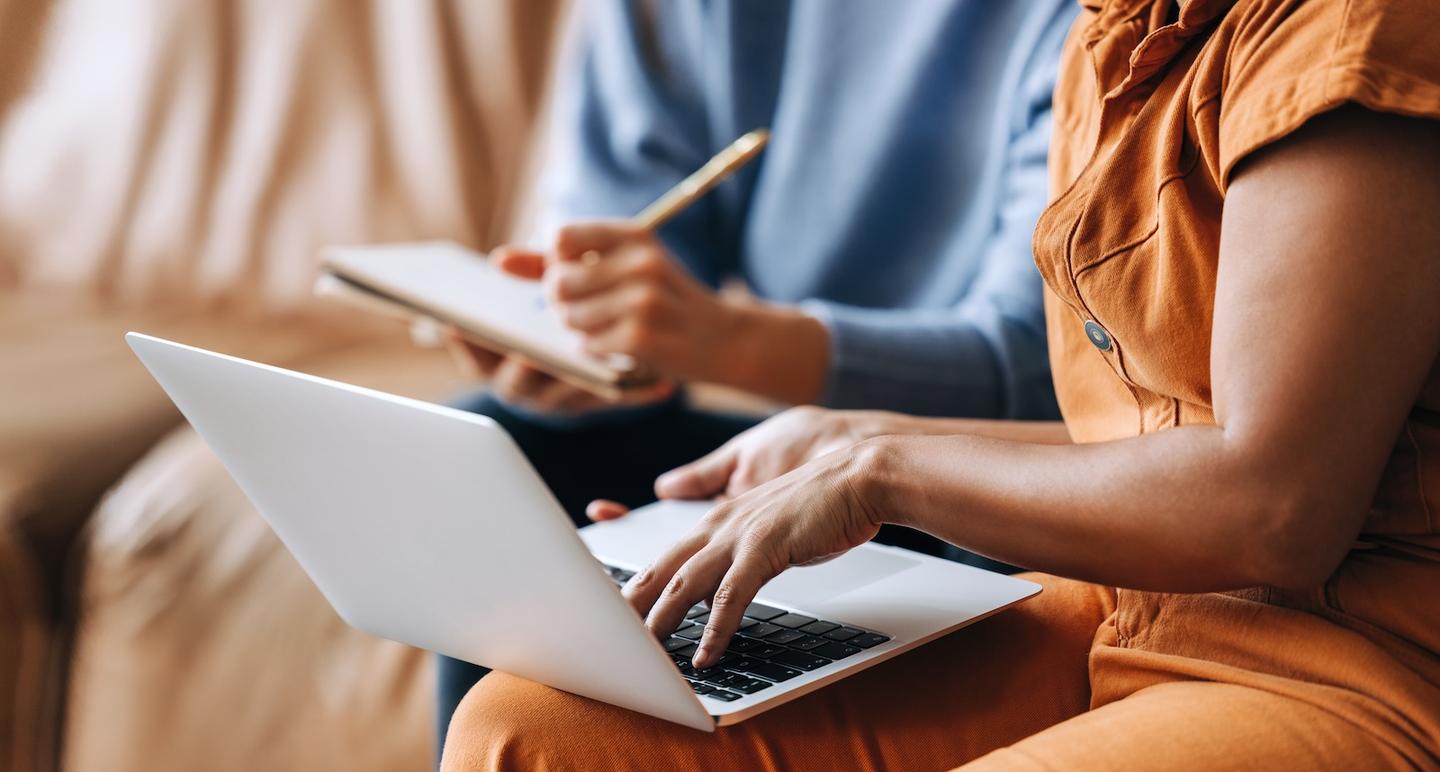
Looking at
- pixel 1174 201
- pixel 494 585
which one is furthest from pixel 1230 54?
pixel 494 585

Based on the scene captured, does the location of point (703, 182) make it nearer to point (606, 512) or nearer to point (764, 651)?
point (606, 512)

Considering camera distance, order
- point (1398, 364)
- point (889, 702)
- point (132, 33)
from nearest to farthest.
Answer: point (1398, 364)
point (889, 702)
point (132, 33)

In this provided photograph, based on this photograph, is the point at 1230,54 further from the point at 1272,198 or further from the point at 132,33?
the point at 132,33

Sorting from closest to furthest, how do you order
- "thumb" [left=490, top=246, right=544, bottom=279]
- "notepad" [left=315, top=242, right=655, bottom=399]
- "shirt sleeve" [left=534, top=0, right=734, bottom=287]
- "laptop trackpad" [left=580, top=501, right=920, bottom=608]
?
"laptop trackpad" [left=580, top=501, right=920, bottom=608] < "notepad" [left=315, top=242, right=655, bottom=399] < "thumb" [left=490, top=246, right=544, bottom=279] < "shirt sleeve" [left=534, top=0, right=734, bottom=287]

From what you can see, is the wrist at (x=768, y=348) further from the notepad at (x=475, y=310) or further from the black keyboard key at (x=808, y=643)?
the black keyboard key at (x=808, y=643)

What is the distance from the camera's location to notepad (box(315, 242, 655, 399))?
3.18ft

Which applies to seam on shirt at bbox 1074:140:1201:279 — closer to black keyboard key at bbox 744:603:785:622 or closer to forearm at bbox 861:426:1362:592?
forearm at bbox 861:426:1362:592

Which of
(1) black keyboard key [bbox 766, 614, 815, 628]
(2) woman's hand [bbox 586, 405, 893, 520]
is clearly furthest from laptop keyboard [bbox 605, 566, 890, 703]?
(2) woman's hand [bbox 586, 405, 893, 520]

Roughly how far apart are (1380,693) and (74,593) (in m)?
0.99

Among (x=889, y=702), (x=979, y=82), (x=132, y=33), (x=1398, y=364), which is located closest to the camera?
(x=1398, y=364)

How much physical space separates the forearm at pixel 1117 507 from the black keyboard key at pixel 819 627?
67mm

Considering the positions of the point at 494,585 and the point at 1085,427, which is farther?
the point at 1085,427

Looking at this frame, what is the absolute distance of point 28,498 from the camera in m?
1.11

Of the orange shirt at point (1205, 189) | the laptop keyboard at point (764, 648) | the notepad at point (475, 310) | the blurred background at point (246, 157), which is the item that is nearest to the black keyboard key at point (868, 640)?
the laptop keyboard at point (764, 648)
